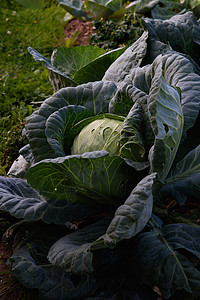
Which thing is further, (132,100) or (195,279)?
(132,100)

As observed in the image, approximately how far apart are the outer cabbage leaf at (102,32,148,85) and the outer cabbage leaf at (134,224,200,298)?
1.23 meters

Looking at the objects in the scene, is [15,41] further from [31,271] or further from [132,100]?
[31,271]

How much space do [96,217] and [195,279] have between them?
37.3 inches

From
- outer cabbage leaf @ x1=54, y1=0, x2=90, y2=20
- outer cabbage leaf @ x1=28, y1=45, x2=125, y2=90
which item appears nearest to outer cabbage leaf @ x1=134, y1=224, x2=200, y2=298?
outer cabbage leaf @ x1=28, y1=45, x2=125, y2=90

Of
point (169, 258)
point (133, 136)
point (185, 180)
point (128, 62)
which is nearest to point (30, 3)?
point (133, 136)

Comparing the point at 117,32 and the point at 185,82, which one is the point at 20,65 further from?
the point at 185,82

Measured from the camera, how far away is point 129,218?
1684 mm

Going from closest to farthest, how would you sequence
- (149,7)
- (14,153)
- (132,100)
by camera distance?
1. (132,100)
2. (14,153)
3. (149,7)

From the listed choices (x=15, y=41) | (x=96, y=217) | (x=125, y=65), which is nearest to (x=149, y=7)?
(x=15, y=41)

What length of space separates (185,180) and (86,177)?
2.45 feet

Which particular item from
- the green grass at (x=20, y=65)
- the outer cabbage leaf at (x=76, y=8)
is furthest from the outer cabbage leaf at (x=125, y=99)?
the outer cabbage leaf at (x=76, y=8)

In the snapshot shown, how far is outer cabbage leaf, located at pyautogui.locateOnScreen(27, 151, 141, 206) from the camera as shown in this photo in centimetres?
190

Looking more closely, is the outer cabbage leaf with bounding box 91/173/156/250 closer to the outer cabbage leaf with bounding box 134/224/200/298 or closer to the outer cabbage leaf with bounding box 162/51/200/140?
the outer cabbage leaf with bounding box 134/224/200/298

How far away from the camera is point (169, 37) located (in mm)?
2891
